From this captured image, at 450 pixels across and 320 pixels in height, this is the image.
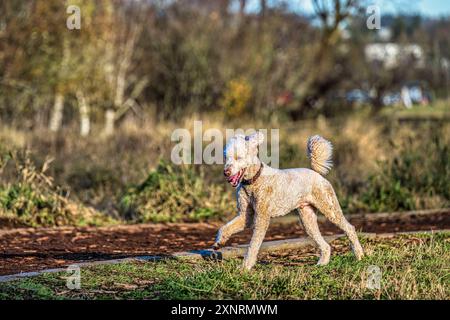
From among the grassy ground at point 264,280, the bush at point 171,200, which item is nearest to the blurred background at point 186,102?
the bush at point 171,200

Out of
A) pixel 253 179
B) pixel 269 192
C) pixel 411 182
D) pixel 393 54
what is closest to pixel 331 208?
pixel 269 192

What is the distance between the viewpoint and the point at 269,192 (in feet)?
25.2

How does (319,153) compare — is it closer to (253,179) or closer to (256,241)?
(253,179)

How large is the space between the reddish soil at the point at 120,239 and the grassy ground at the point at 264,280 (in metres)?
0.98

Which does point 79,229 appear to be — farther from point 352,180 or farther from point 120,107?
point 120,107

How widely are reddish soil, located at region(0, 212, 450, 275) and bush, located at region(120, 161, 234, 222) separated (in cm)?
55

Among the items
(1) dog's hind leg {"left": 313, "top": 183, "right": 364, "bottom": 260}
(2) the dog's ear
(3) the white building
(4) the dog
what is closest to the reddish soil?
(4) the dog

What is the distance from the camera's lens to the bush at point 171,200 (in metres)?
12.4

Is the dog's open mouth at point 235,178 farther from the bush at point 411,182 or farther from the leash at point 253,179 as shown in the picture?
the bush at point 411,182

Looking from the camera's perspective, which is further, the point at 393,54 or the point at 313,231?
the point at 393,54

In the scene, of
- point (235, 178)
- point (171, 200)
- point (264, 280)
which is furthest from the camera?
point (171, 200)

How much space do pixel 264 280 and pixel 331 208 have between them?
1.37 meters
